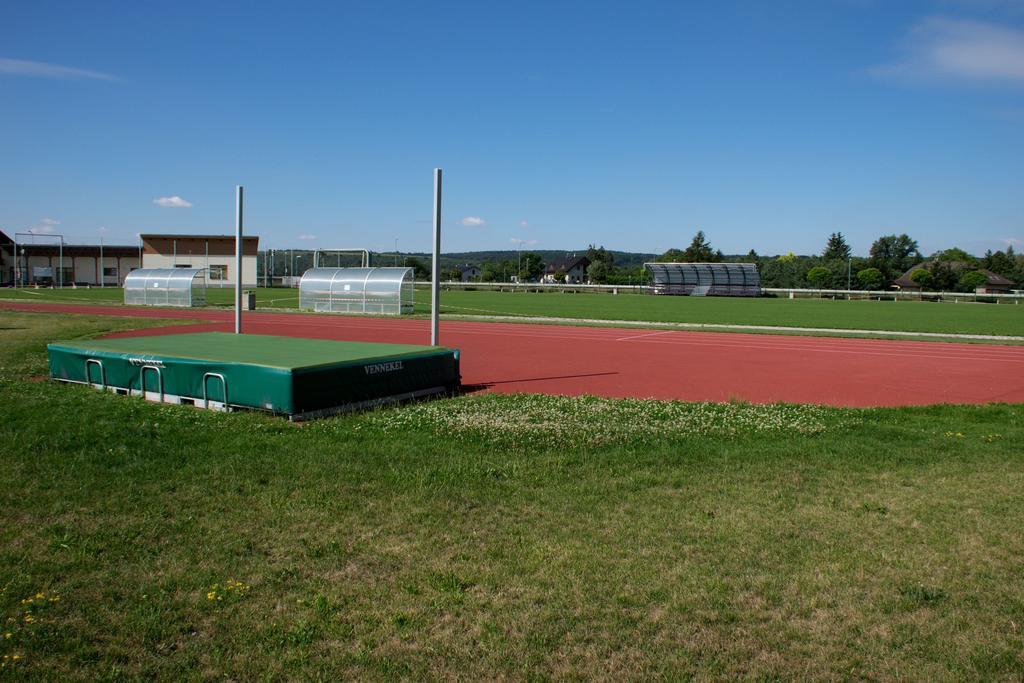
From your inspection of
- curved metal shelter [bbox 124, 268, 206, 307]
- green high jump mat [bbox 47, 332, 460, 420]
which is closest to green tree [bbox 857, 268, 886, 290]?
curved metal shelter [bbox 124, 268, 206, 307]

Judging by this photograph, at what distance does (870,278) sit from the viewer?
103 metres

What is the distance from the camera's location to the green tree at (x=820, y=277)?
346 ft

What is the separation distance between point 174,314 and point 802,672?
34931 millimetres

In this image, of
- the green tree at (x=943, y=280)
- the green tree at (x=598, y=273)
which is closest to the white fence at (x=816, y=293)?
the green tree at (x=943, y=280)

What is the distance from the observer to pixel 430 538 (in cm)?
564

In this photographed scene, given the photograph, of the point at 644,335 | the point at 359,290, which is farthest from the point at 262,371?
the point at 359,290

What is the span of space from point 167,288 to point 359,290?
11704mm

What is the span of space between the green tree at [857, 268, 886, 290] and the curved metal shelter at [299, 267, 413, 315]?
273ft

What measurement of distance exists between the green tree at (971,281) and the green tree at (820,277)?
1505cm

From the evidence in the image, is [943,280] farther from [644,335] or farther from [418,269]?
[644,335]

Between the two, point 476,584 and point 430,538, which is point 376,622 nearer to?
point 476,584

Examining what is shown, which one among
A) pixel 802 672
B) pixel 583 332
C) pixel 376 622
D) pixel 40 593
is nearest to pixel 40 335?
pixel 583 332

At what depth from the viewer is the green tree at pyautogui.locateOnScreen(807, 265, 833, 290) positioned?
105438mm

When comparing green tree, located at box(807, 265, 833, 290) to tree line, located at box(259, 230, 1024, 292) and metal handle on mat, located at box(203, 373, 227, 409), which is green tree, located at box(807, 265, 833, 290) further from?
metal handle on mat, located at box(203, 373, 227, 409)
